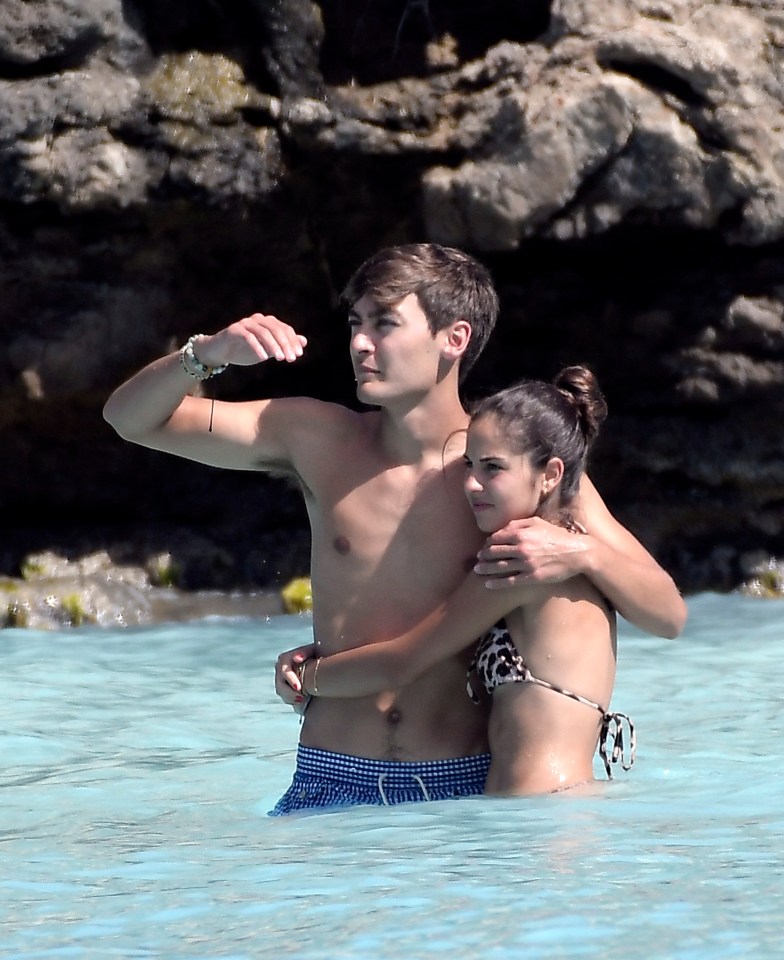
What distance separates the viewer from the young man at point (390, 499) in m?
3.79

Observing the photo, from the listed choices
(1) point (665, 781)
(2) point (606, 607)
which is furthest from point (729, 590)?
(2) point (606, 607)

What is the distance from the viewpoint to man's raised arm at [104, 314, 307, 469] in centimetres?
360

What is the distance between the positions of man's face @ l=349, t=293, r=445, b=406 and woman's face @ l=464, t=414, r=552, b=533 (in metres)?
0.21

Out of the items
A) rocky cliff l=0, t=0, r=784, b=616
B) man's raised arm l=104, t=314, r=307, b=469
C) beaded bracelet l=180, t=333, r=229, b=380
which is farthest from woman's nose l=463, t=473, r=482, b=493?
rocky cliff l=0, t=0, r=784, b=616

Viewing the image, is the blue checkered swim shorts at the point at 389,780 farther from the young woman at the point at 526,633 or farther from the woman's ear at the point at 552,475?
the woman's ear at the point at 552,475

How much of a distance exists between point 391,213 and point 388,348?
5049 mm

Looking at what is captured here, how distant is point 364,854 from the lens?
11.1 feet

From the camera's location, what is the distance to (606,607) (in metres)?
3.82

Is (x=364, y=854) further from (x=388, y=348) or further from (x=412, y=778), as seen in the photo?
(x=388, y=348)

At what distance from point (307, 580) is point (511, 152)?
254 cm

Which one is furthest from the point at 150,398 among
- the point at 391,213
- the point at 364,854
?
the point at 391,213

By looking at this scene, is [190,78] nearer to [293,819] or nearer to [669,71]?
[669,71]

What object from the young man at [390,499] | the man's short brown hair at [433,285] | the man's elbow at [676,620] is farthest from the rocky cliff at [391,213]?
the man's elbow at [676,620]

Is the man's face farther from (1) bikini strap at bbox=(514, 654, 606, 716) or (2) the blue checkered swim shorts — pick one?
(2) the blue checkered swim shorts
